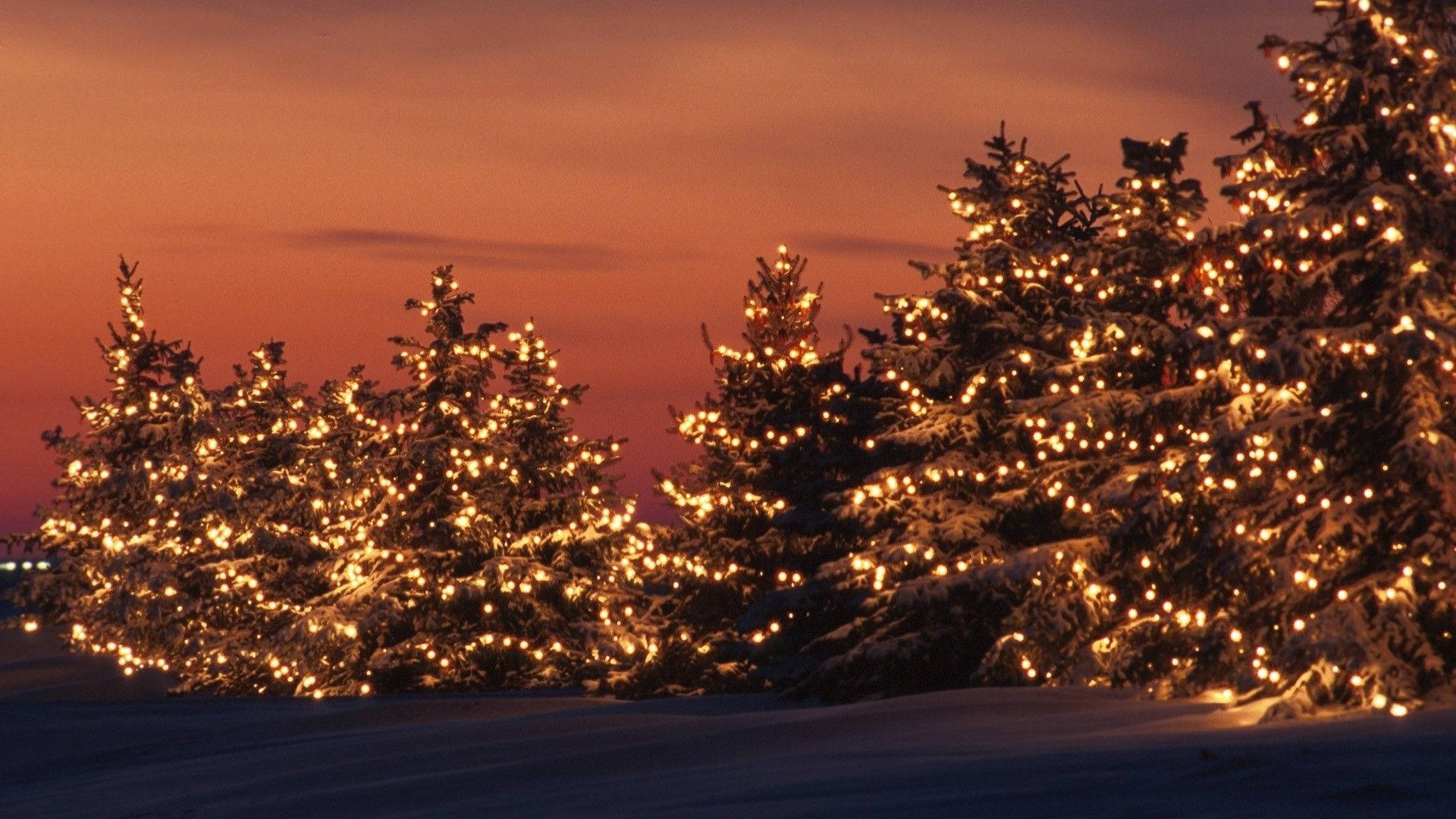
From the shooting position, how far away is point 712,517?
101 feet

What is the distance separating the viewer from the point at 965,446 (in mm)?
24297

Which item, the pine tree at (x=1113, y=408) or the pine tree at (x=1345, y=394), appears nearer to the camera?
the pine tree at (x=1345, y=394)

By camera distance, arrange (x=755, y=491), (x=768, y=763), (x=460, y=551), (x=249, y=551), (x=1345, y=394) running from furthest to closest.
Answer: (x=249, y=551) < (x=460, y=551) < (x=755, y=491) < (x=1345, y=394) < (x=768, y=763)

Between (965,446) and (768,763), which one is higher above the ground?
(965,446)

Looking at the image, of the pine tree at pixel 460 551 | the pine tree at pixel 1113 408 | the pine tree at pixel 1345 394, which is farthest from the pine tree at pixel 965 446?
the pine tree at pixel 460 551

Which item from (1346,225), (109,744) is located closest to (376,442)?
(109,744)

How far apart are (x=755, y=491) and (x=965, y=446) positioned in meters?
6.78

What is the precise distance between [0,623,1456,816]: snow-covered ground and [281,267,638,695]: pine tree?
9.59 metres

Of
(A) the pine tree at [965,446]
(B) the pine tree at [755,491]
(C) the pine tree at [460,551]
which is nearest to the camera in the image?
(A) the pine tree at [965,446]

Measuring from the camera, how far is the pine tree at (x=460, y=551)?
3306 centimetres

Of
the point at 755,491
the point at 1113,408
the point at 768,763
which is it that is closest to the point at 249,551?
the point at 755,491

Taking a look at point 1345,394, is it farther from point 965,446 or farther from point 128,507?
point 128,507

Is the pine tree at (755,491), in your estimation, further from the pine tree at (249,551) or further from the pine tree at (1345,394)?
the pine tree at (1345,394)

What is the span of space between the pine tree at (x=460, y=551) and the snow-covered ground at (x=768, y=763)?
9586 mm
